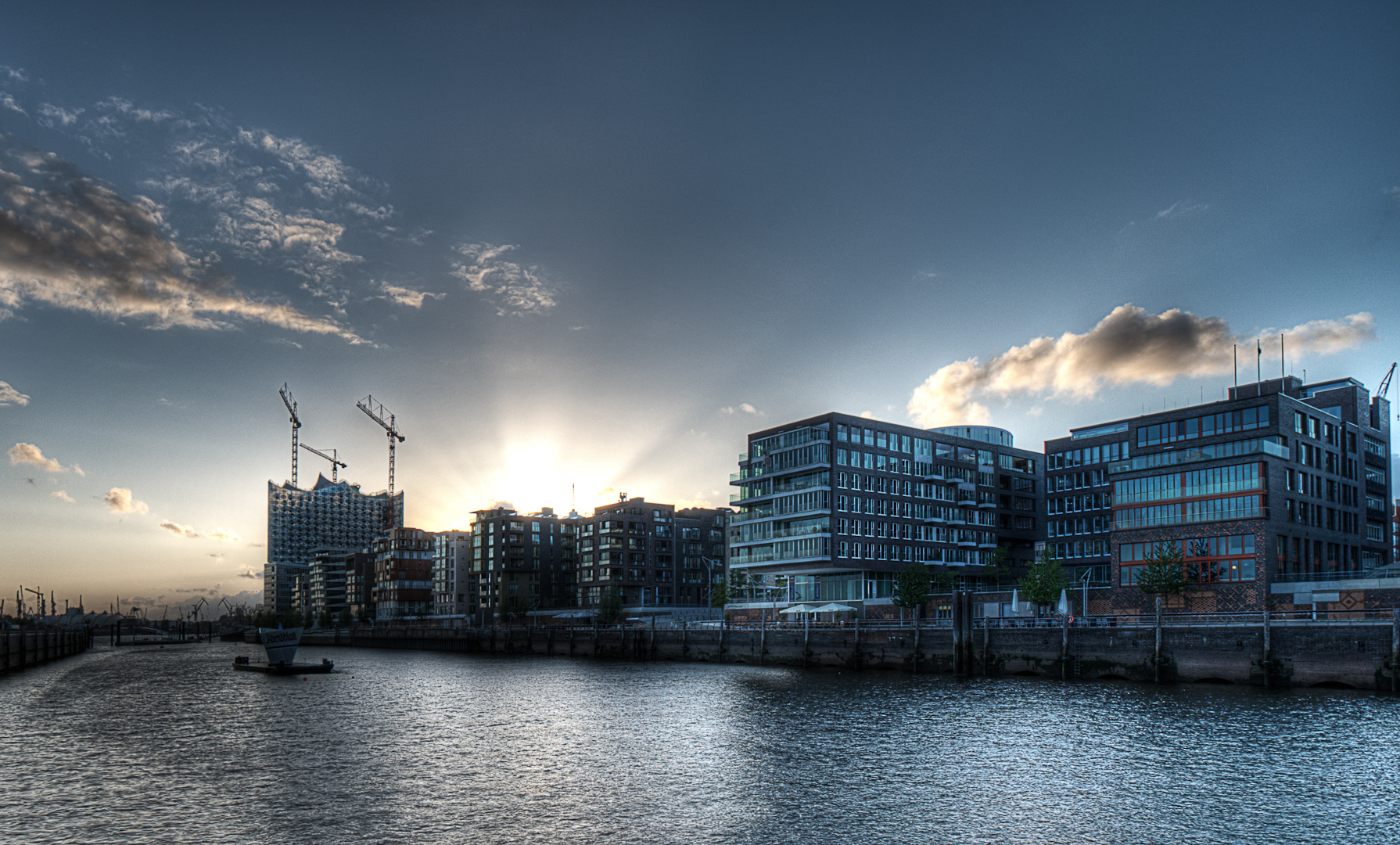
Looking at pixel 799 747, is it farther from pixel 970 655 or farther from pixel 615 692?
pixel 970 655

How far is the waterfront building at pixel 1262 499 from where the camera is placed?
3738 inches

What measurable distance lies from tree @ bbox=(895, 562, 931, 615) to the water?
4370cm

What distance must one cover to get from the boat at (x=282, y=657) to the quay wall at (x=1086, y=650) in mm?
36008

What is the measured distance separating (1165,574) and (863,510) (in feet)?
144

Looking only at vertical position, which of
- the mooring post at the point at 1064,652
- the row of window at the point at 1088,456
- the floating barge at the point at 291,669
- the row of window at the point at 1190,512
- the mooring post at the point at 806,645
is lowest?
the floating barge at the point at 291,669

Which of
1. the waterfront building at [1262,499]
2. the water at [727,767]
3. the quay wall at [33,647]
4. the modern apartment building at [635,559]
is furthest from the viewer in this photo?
the modern apartment building at [635,559]

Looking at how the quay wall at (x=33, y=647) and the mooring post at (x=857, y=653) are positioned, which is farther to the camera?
the quay wall at (x=33, y=647)

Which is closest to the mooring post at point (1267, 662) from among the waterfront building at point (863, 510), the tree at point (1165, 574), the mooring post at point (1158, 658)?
the mooring post at point (1158, 658)

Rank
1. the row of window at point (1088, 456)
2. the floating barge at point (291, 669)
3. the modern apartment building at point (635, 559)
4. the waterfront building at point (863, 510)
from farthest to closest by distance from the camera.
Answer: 1. the modern apartment building at point (635, 559)
2. the row of window at point (1088, 456)
3. the waterfront building at point (863, 510)
4. the floating barge at point (291, 669)

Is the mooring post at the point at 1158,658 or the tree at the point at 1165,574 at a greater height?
the tree at the point at 1165,574

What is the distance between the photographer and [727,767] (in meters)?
37.2

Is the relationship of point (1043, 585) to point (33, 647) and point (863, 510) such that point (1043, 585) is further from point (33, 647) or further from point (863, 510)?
point (33, 647)

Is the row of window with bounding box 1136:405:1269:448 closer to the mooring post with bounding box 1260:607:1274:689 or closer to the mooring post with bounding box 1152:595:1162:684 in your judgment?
the mooring post with bounding box 1152:595:1162:684

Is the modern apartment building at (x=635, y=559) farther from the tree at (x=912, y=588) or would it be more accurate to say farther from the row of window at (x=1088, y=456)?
the tree at (x=912, y=588)
